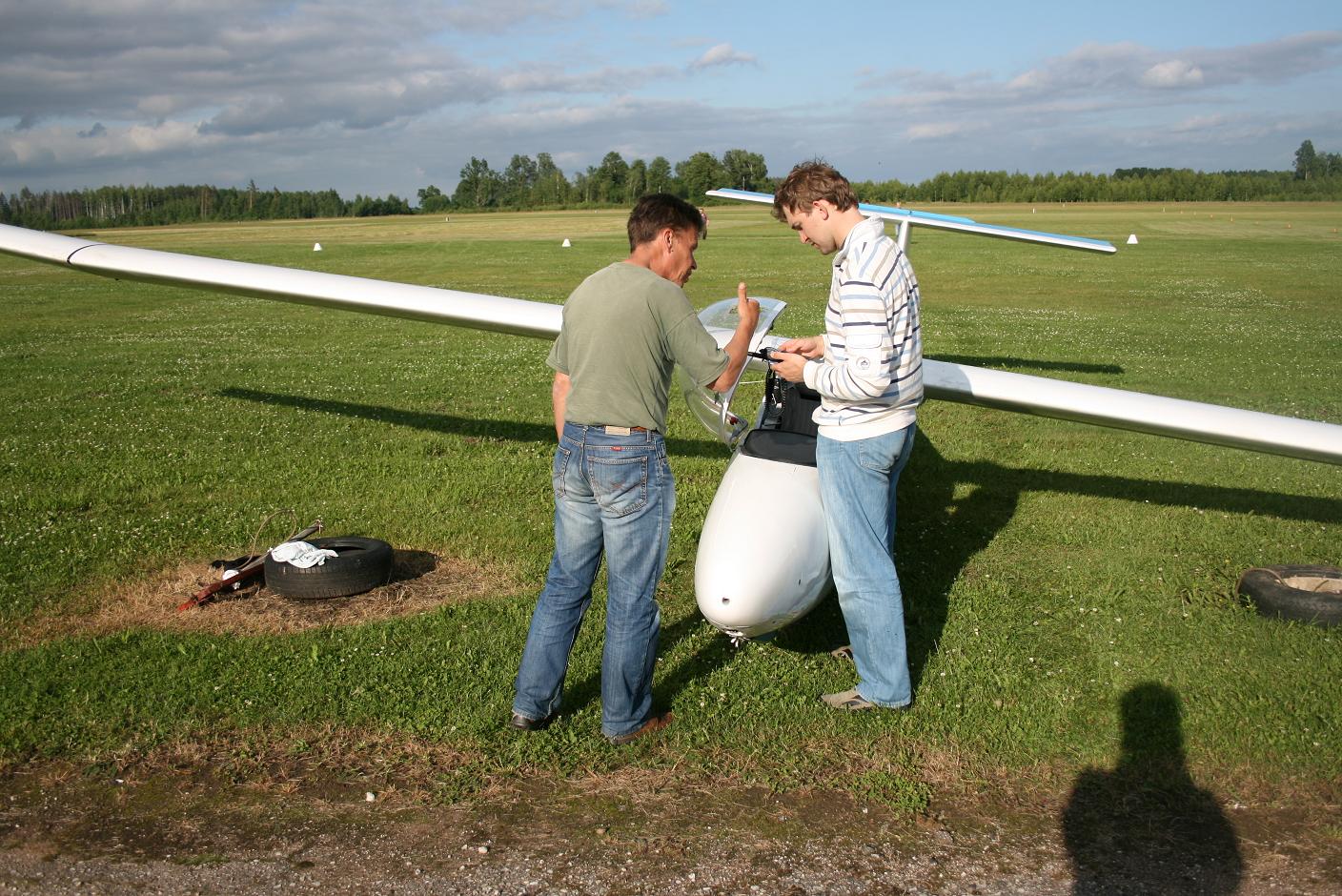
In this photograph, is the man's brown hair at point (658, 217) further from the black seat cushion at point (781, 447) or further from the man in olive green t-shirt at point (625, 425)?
the black seat cushion at point (781, 447)

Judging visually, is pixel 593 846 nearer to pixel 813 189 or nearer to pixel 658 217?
pixel 658 217

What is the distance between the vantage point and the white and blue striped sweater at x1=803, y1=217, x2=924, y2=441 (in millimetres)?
3943

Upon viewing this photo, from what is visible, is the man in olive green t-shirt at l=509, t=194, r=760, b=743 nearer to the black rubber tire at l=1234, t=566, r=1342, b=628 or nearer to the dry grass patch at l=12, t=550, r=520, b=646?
the dry grass patch at l=12, t=550, r=520, b=646

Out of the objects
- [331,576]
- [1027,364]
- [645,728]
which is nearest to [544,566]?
[331,576]

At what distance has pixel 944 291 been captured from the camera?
26.4 m

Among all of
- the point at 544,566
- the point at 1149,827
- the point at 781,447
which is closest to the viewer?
the point at 1149,827

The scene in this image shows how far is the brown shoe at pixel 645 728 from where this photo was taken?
14.3ft

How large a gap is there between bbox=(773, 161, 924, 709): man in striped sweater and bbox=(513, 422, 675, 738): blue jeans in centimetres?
79

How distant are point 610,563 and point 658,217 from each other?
1411mm

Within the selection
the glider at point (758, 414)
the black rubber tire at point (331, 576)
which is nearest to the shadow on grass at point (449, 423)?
the glider at point (758, 414)

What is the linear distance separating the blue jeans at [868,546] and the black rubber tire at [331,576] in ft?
9.27

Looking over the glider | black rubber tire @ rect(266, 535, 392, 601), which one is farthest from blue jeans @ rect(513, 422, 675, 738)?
black rubber tire @ rect(266, 535, 392, 601)

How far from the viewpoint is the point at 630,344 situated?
3869 mm

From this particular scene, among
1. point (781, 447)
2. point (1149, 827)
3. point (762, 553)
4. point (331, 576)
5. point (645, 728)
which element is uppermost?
point (781, 447)
